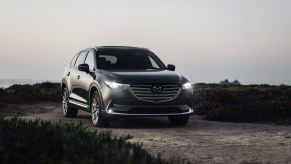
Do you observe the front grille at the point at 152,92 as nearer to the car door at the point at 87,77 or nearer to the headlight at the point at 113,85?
the headlight at the point at 113,85

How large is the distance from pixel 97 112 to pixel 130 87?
1.29 m

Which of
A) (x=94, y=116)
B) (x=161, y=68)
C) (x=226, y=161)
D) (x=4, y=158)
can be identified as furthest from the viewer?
(x=161, y=68)

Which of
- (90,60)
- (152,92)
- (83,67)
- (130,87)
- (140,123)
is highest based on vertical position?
(90,60)

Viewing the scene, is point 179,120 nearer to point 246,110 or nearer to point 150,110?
point 150,110

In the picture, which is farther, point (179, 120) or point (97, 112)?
point (179, 120)

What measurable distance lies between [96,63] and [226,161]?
625 centimetres

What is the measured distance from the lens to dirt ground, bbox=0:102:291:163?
9.27 metres

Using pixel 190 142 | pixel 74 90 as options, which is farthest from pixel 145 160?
pixel 74 90

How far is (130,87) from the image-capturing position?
12.9 meters

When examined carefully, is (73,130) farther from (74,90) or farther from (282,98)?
(282,98)

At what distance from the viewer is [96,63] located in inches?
562

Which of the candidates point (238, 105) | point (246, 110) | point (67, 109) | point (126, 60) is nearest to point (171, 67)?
point (126, 60)

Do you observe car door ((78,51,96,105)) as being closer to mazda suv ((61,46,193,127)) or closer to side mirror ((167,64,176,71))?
mazda suv ((61,46,193,127))

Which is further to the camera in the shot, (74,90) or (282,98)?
(282,98)
